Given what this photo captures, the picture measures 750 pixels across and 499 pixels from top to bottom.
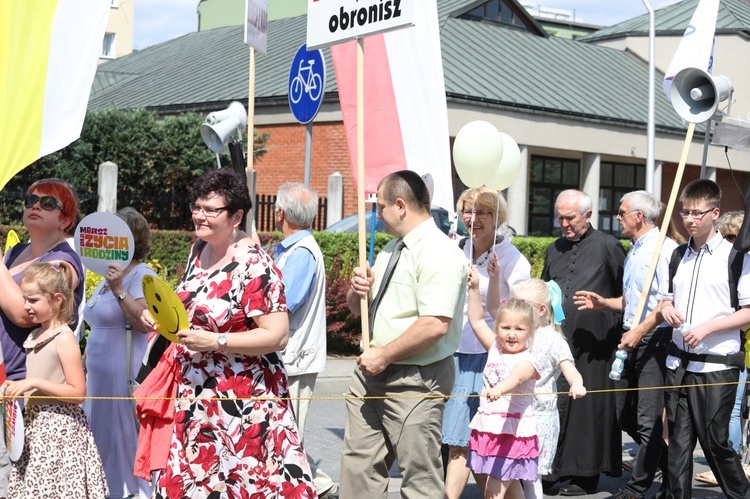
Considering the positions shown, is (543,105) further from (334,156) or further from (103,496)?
(103,496)

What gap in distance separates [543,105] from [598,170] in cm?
376

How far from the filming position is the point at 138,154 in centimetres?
1911

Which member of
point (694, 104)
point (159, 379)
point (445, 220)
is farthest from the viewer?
point (445, 220)

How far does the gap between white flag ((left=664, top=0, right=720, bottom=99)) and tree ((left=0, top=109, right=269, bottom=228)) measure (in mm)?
11372

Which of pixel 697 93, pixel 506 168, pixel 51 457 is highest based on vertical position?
pixel 697 93

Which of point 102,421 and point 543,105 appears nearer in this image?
point 102,421

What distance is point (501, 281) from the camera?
6.62m

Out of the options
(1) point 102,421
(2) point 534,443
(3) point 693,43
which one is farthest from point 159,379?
(3) point 693,43

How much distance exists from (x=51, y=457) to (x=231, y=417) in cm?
102

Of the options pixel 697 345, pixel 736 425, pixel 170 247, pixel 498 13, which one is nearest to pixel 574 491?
pixel 697 345

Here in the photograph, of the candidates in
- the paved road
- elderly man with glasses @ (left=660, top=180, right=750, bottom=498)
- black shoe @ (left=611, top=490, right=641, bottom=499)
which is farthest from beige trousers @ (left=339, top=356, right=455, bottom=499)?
black shoe @ (left=611, top=490, right=641, bottom=499)

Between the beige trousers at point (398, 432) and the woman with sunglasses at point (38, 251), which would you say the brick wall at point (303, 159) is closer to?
the woman with sunglasses at point (38, 251)

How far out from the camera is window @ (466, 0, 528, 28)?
107 ft

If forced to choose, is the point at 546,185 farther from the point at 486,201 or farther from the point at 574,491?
the point at 486,201
